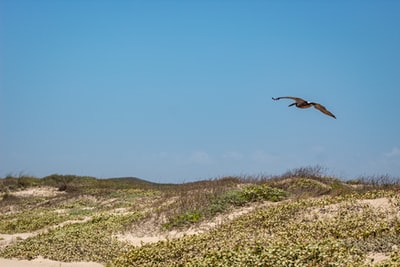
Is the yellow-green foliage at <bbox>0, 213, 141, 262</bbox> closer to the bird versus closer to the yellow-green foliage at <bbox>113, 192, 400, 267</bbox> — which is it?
the yellow-green foliage at <bbox>113, 192, 400, 267</bbox>

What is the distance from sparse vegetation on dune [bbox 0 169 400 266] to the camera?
11.7 m

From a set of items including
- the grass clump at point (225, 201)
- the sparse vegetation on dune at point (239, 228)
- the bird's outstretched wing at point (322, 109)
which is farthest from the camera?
the grass clump at point (225, 201)

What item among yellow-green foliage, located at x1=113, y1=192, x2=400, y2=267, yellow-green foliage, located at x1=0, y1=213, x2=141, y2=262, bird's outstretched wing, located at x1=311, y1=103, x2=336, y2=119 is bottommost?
yellow-green foliage, located at x1=0, y1=213, x2=141, y2=262

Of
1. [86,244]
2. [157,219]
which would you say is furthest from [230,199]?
[86,244]

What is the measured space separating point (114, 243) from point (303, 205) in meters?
6.29

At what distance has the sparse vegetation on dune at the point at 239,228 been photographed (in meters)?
11.7

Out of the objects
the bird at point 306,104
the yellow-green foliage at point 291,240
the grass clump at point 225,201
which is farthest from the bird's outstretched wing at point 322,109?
the grass clump at point 225,201

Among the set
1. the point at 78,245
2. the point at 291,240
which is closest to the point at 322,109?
the point at 291,240

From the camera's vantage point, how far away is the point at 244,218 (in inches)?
682

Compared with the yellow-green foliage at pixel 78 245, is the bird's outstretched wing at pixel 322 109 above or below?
above

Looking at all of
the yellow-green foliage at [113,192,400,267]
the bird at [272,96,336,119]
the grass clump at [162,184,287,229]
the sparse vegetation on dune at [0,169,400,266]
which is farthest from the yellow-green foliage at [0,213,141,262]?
the bird at [272,96,336,119]

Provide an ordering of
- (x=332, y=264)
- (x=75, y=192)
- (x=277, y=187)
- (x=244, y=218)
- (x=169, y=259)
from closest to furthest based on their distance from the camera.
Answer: (x=332, y=264) < (x=169, y=259) < (x=244, y=218) < (x=277, y=187) < (x=75, y=192)

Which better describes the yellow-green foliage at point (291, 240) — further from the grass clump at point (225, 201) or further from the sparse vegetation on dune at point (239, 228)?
the grass clump at point (225, 201)

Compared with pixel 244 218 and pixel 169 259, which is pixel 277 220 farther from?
pixel 169 259
